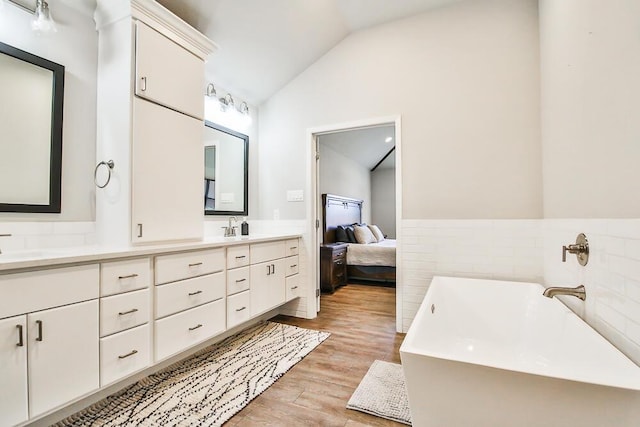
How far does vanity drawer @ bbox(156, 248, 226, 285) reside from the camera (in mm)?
1805

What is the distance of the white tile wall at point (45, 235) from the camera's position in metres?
A: 1.60

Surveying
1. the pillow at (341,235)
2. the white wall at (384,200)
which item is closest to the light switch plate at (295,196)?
the pillow at (341,235)

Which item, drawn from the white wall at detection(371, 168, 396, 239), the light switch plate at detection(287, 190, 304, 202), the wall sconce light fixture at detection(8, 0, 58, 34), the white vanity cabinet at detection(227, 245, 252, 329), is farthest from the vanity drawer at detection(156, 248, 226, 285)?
the white wall at detection(371, 168, 396, 239)

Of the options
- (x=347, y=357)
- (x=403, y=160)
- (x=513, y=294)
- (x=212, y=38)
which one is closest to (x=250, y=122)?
(x=212, y=38)

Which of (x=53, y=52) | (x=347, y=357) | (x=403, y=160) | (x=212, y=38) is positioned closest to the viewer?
(x=53, y=52)

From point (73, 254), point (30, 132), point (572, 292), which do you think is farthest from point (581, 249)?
point (30, 132)

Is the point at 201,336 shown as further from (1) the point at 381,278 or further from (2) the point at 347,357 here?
(1) the point at 381,278

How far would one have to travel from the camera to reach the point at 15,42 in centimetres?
164

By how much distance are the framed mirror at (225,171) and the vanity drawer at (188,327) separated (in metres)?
0.99

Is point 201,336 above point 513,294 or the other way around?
the other way around

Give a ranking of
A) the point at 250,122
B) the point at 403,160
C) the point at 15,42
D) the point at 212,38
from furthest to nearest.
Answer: the point at 250,122 → the point at 403,160 → the point at 212,38 → the point at 15,42

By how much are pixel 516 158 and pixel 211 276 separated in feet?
8.22

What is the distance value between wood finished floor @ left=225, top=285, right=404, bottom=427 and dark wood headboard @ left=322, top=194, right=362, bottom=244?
1.58 m

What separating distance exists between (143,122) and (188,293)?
44.5 inches
